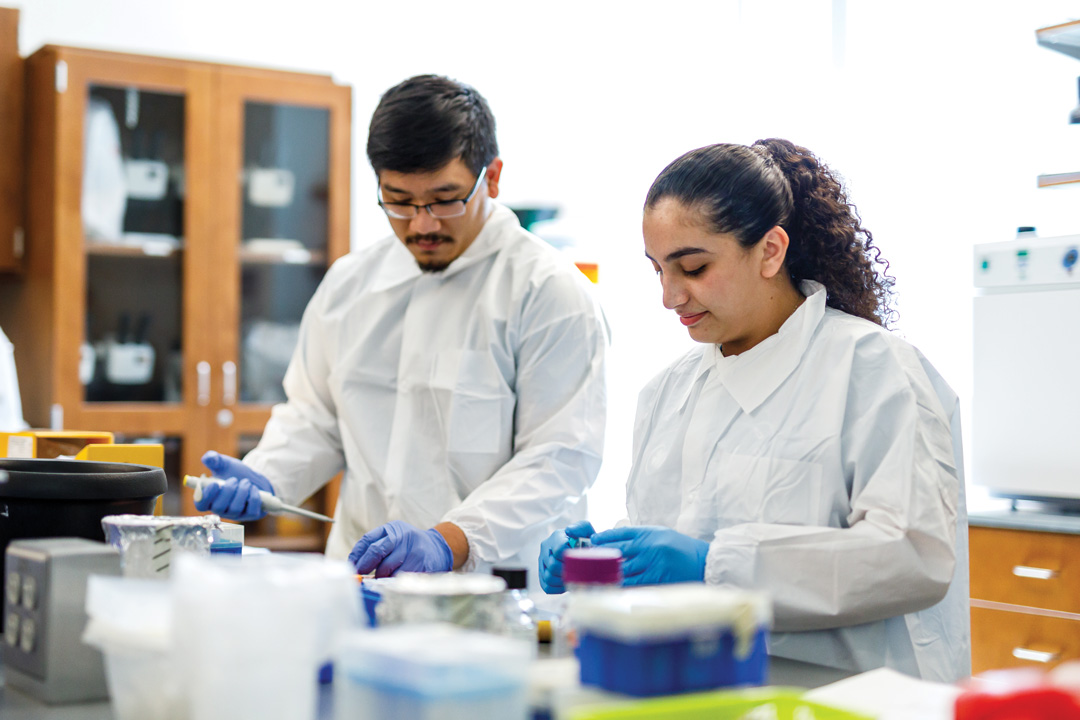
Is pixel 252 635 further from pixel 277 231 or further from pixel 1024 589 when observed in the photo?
pixel 277 231

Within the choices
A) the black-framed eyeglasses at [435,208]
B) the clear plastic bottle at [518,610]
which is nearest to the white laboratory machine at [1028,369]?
the black-framed eyeglasses at [435,208]

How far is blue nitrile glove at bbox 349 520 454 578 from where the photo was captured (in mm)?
1399

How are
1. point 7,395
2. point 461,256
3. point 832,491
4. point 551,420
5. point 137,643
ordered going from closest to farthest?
point 137,643, point 832,491, point 551,420, point 461,256, point 7,395

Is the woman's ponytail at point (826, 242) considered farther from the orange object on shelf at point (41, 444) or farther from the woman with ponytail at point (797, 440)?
A: the orange object on shelf at point (41, 444)

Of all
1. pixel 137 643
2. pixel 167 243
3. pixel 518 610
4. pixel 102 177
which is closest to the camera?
pixel 137 643

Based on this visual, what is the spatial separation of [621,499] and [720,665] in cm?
286

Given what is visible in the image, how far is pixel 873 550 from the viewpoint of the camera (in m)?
1.22

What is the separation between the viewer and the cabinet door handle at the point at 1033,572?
2193 millimetres

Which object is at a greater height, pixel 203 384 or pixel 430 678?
pixel 203 384

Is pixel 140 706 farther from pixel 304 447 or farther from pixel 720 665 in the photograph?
pixel 304 447

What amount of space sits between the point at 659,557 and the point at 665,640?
1.92ft

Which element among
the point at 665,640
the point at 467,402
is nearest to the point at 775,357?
the point at 467,402

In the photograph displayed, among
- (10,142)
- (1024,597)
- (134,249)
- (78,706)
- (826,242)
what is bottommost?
(1024,597)

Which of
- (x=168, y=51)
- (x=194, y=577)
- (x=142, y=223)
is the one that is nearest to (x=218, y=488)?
(x=194, y=577)
